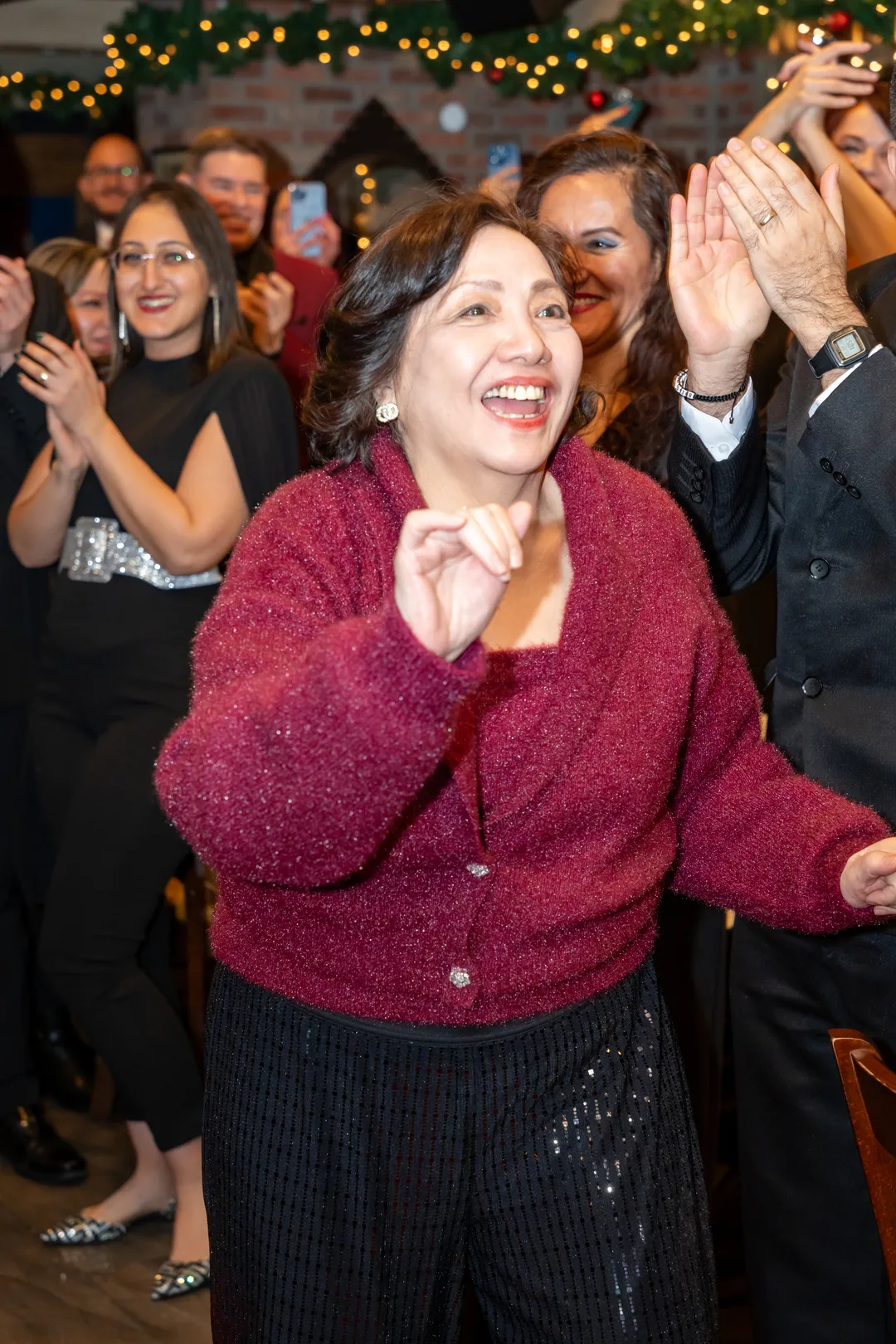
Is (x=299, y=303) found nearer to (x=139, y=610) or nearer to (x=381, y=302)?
(x=139, y=610)

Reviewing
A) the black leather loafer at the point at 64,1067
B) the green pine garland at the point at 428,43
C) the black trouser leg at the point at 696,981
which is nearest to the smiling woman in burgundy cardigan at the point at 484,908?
the black trouser leg at the point at 696,981

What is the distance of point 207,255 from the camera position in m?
2.75

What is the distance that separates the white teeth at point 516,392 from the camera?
149cm

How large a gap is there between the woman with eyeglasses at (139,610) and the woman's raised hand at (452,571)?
56.7 inches

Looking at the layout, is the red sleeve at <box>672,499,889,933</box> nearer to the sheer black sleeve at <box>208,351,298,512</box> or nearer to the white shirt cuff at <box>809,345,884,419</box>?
the white shirt cuff at <box>809,345,884,419</box>

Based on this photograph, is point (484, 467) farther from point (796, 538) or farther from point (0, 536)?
point (0, 536)

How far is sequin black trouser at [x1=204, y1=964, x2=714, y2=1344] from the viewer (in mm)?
1408

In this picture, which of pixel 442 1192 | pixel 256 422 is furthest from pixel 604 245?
pixel 442 1192

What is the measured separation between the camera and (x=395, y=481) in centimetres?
147

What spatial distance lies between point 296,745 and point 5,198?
816cm

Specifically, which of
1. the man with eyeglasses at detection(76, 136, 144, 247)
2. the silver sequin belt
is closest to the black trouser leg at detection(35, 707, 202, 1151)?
the silver sequin belt

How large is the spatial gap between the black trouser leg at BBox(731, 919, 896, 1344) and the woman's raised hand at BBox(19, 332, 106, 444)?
4.68 feet

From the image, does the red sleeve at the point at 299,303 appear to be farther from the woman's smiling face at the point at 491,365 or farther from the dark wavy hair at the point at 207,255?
the woman's smiling face at the point at 491,365

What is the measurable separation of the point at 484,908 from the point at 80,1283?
1648 millimetres
